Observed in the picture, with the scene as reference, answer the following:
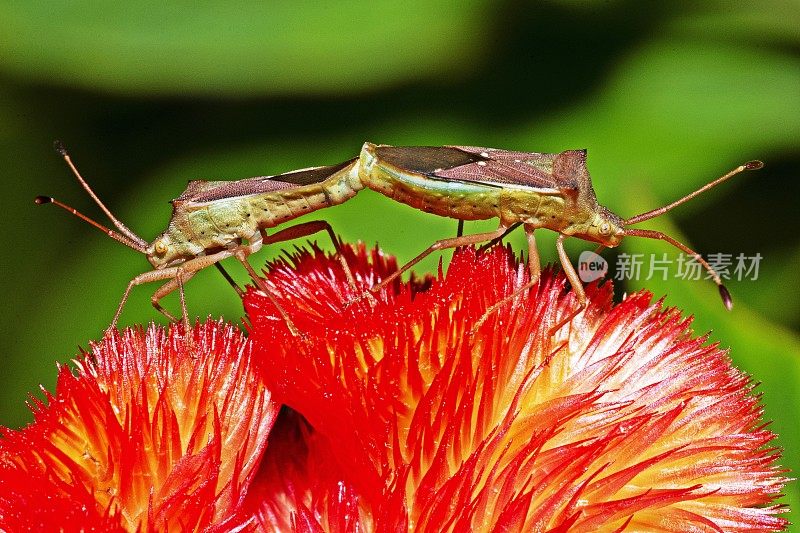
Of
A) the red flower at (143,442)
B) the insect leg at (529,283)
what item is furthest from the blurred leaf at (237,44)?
the red flower at (143,442)

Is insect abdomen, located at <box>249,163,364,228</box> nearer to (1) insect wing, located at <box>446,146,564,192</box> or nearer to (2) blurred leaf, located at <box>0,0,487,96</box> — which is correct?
(1) insect wing, located at <box>446,146,564,192</box>

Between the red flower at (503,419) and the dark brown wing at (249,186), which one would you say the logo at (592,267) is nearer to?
the red flower at (503,419)

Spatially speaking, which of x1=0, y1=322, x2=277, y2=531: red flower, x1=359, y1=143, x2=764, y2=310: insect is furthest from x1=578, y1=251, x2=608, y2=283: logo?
x1=0, y1=322, x2=277, y2=531: red flower

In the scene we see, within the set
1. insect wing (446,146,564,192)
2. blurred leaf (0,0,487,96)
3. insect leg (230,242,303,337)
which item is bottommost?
insect leg (230,242,303,337)

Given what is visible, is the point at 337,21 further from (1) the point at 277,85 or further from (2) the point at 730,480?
(2) the point at 730,480

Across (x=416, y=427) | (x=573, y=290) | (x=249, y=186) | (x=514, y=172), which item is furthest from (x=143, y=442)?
(x=514, y=172)

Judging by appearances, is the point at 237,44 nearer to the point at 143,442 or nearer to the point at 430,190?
the point at 430,190

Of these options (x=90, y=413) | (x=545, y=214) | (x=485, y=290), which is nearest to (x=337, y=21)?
(x=545, y=214)

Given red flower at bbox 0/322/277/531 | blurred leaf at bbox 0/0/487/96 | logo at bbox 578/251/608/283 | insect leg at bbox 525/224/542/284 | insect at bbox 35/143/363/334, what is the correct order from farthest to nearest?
blurred leaf at bbox 0/0/487/96
logo at bbox 578/251/608/283
insect at bbox 35/143/363/334
insect leg at bbox 525/224/542/284
red flower at bbox 0/322/277/531
